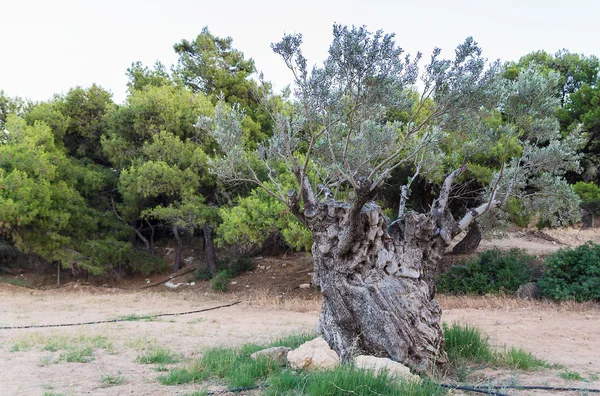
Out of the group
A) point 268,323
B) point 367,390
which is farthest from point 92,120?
point 367,390

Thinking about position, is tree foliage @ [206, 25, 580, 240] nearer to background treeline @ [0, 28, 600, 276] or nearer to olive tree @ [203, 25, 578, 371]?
olive tree @ [203, 25, 578, 371]

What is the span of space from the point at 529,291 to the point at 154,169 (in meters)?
10.6

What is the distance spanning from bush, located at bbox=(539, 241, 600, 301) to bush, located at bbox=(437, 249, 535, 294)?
0.64 m

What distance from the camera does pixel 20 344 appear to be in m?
7.13

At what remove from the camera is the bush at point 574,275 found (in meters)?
10.6

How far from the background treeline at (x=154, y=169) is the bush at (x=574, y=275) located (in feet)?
4.44

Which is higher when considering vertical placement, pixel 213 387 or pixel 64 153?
pixel 64 153

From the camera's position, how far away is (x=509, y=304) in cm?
1059

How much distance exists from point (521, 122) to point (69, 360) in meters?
6.52

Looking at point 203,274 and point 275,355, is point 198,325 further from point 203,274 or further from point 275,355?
point 203,274

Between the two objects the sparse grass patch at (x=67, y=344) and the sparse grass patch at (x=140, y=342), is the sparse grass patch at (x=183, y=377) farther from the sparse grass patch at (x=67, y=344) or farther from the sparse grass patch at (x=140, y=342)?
the sparse grass patch at (x=140, y=342)

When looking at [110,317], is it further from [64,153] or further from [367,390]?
[64,153]

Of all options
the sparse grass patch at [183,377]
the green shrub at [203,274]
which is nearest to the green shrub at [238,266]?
the green shrub at [203,274]

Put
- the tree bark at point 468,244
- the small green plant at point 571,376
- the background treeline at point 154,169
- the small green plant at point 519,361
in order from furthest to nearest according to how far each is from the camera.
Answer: the tree bark at point 468,244, the background treeline at point 154,169, the small green plant at point 519,361, the small green plant at point 571,376
